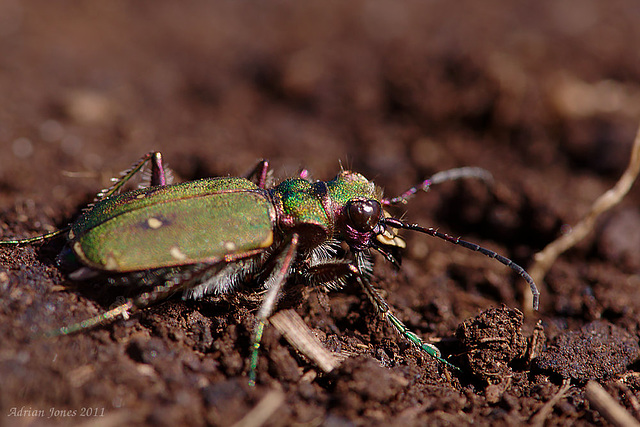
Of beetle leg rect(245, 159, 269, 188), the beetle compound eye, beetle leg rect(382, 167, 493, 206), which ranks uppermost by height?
beetle leg rect(382, 167, 493, 206)

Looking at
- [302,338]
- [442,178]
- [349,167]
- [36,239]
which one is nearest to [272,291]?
→ [302,338]

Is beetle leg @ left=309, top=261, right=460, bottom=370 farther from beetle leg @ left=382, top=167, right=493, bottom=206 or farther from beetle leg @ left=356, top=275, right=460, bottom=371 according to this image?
beetle leg @ left=382, top=167, right=493, bottom=206

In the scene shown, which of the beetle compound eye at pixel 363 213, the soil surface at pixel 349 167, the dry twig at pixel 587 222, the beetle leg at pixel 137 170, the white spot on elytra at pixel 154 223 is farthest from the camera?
the dry twig at pixel 587 222

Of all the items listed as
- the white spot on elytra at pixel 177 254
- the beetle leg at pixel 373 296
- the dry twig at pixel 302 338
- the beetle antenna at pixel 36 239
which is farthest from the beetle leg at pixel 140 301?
the beetle leg at pixel 373 296

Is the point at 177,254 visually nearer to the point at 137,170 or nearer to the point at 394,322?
the point at 137,170

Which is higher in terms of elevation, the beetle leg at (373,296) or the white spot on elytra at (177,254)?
the beetle leg at (373,296)

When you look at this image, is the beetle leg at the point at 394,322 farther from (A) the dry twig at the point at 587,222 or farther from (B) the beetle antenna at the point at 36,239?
(B) the beetle antenna at the point at 36,239

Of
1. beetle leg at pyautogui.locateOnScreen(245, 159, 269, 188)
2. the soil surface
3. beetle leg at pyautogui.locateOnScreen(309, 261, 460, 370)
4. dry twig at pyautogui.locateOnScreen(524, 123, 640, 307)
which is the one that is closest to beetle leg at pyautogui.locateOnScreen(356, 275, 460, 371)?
beetle leg at pyautogui.locateOnScreen(309, 261, 460, 370)

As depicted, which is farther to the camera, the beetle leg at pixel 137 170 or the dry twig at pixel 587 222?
the dry twig at pixel 587 222
